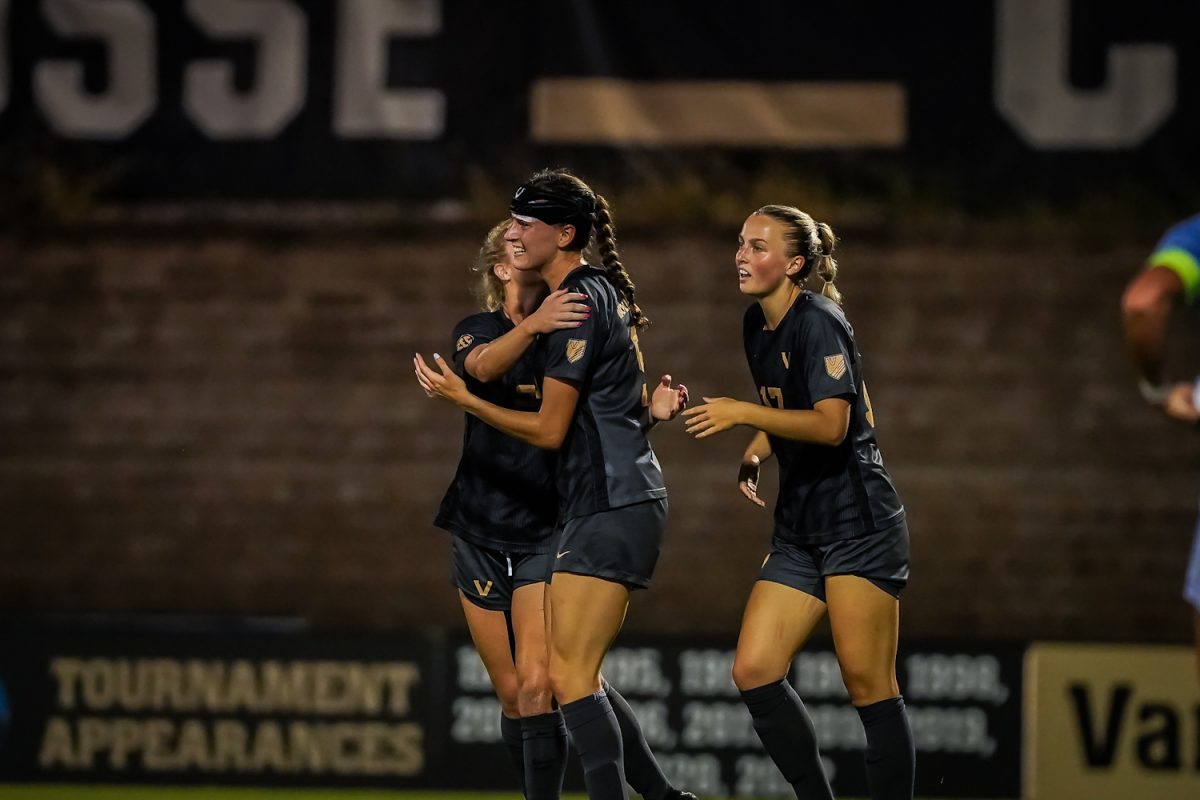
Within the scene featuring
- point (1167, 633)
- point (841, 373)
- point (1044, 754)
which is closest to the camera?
point (841, 373)

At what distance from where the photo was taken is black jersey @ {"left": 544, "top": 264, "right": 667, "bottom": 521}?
11.9ft

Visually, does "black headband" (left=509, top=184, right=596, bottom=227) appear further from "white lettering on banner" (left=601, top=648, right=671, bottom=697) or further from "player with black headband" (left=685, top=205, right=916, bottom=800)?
"white lettering on banner" (left=601, top=648, right=671, bottom=697)

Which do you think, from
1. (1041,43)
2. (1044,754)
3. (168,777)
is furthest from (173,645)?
(1041,43)

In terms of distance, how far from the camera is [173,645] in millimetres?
6121

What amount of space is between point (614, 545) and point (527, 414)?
0.36 meters

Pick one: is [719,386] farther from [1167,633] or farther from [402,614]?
[1167,633]

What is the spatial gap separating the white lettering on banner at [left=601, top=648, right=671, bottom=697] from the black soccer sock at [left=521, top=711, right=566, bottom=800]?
Answer: 2.07 metres

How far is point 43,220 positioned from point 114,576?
1.65 m

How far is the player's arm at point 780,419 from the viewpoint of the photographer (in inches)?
139

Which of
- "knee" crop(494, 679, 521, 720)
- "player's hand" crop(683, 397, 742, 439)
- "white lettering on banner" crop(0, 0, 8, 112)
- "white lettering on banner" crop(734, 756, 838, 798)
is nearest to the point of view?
"player's hand" crop(683, 397, 742, 439)

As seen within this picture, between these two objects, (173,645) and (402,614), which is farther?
(402,614)

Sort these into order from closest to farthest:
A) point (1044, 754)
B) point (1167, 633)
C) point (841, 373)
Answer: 1. point (841, 373)
2. point (1044, 754)
3. point (1167, 633)

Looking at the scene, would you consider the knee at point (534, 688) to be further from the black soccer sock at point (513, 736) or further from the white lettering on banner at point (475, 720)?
the white lettering on banner at point (475, 720)

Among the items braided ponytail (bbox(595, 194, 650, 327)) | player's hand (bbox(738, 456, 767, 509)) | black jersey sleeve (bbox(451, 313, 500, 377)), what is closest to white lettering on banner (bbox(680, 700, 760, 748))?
player's hand (bbox(738, 456, 767, 509))
